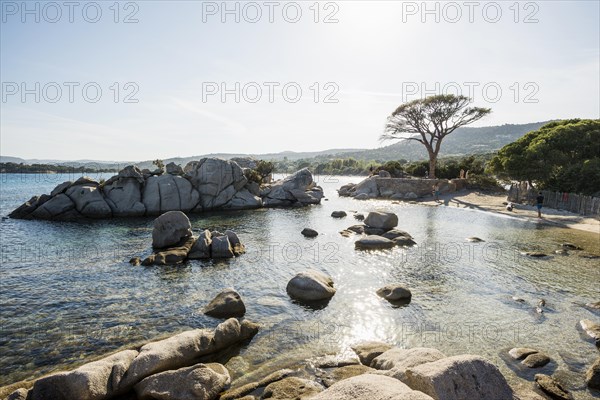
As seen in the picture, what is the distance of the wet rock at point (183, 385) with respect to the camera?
9.32 m

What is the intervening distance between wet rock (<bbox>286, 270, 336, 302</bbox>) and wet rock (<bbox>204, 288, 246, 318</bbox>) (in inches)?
120

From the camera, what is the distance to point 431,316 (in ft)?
50.3

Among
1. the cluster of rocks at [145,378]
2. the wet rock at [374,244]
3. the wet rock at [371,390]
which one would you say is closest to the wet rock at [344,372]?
the cluster of rocks at [145,378]

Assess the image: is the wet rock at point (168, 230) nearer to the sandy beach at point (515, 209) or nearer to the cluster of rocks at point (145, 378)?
the cluster of rocks at point (145, 378)

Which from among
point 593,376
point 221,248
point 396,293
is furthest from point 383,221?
point 593,376

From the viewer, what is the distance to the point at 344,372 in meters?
10.9

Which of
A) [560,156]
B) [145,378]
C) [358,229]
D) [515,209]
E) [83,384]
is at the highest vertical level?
[560,156]

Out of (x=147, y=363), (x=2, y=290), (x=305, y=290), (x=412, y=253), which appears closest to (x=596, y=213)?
(x=412, y=253)

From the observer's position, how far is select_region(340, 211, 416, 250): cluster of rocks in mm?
28297

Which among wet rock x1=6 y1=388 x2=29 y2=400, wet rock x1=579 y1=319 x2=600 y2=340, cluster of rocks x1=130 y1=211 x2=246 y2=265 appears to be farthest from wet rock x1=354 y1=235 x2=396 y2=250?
wet rock x1=6 y1=388 x2=29 y2=400

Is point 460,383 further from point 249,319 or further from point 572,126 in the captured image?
point 572,126

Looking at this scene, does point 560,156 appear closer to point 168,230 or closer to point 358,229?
point 358,229

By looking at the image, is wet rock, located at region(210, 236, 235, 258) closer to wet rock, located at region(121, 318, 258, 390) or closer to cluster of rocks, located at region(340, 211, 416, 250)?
cluster of rocks, located at region(340, 211, 416, 250)

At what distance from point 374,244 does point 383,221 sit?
5.40 meters
